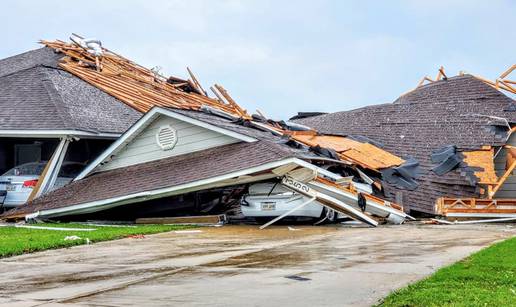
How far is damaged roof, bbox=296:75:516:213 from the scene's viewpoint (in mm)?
25156

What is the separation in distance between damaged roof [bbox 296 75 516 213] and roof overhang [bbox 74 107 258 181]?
5.45 metres

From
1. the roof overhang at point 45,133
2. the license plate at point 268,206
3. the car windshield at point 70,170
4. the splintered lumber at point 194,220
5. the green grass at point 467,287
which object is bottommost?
the green grass at point 467,287

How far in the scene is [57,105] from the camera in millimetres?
26688

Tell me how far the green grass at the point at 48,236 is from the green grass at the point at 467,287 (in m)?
7.83

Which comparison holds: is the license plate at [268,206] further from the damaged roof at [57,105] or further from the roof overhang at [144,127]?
the damaged roof at [57,105]

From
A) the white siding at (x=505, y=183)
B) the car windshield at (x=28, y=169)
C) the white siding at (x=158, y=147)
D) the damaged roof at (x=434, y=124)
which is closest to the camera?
the white siding at (x=158, y=147)

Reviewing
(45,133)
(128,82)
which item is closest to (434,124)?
(128,82)

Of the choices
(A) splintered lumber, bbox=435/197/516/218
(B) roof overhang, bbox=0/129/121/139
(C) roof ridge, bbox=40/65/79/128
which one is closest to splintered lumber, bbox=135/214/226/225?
(B) roof overhang, bbox=0/129/121/139

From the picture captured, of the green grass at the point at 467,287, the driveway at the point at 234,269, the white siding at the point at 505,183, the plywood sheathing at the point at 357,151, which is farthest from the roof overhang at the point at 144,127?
the green grass at the point at 467,287

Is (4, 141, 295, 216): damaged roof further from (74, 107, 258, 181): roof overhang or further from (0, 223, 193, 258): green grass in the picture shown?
(0, 223, 193, 258): green grass

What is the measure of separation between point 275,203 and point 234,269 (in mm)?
10316

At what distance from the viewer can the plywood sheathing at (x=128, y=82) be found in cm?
3022

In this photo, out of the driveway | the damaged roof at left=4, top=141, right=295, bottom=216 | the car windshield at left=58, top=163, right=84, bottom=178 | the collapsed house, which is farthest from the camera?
the car windshield at left=58, top=163, right=84, bottom=178

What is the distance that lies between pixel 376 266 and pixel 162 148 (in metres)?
13.6
